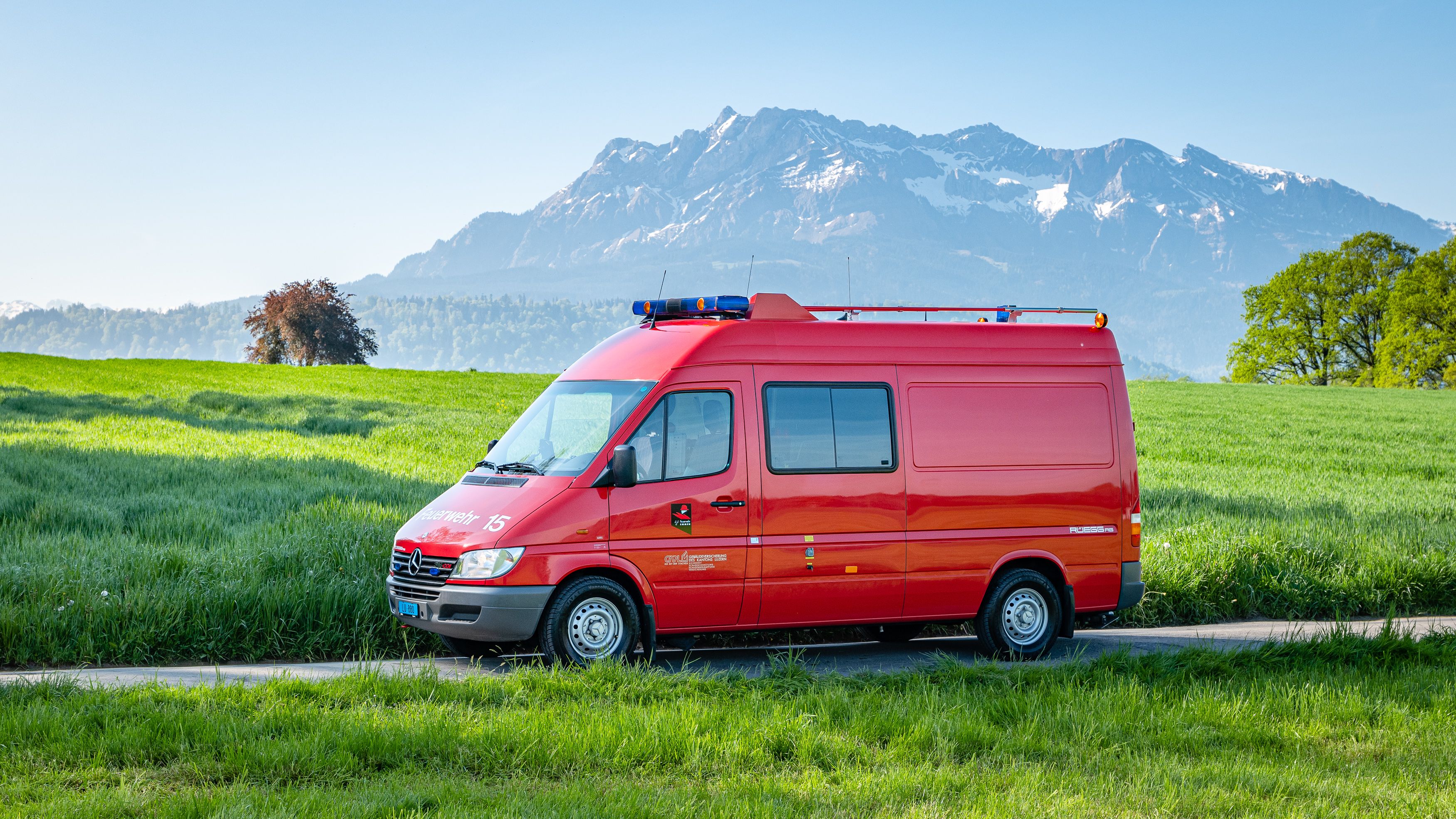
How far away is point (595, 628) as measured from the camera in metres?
7.65

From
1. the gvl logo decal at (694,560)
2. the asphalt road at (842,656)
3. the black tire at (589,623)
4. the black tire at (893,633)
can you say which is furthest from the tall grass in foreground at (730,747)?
the black tire at (893,633)

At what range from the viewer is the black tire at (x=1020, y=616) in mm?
8672

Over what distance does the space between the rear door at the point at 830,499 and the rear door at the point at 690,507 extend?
227 mm

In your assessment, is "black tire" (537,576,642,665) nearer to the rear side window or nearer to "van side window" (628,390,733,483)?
"van side window" (628,390,733,483)

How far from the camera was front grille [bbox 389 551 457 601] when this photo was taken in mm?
7586

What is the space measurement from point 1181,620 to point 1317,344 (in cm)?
6627

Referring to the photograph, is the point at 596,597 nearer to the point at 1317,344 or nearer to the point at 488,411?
the point at 488,411

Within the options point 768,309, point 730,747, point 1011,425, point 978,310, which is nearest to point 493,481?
point 768,309

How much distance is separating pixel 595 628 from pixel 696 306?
2.57 meters

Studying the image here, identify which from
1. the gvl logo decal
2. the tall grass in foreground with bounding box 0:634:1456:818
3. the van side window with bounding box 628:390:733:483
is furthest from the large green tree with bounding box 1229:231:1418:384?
the gvl logo decal

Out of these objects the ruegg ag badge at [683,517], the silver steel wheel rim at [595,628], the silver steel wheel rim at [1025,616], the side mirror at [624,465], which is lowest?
the silver steel wheel rim at [1025,616]

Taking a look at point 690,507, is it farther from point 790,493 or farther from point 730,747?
point 730,747

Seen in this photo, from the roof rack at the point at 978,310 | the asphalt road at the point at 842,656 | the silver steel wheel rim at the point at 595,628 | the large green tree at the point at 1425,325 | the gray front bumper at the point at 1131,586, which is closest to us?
the asphalt road at the point at 842,656

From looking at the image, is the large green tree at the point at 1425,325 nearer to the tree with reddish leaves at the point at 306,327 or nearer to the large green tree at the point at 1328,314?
the large green tree at the point at 1328,314
